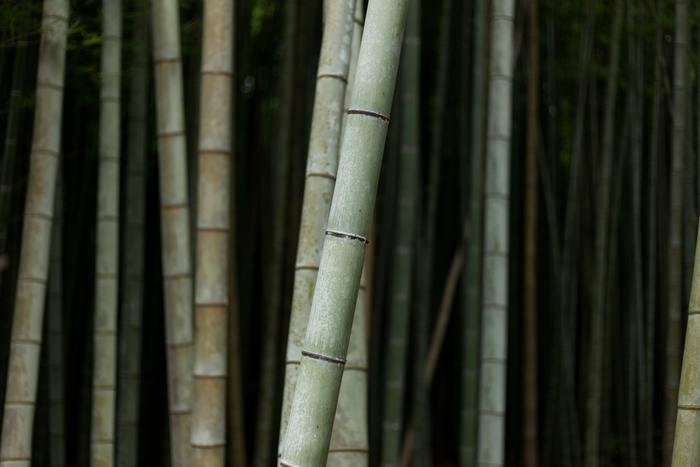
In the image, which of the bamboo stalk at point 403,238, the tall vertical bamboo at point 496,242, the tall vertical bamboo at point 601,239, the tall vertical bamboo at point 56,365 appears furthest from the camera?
the tall vertical bamboo at point 601,239

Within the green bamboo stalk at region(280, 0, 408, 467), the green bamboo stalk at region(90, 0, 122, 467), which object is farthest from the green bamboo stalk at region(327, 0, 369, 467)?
the green bamboo stalk at region(90, 0, 122, 467)

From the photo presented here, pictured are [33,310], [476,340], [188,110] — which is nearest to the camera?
[33,310]

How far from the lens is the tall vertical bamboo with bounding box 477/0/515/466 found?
2.48 metres

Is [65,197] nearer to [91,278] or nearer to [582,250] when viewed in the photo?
[91,278]

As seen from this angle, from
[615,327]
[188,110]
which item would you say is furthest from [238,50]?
[615,327]

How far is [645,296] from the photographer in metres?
4.29

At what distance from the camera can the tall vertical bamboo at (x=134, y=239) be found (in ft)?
9.48

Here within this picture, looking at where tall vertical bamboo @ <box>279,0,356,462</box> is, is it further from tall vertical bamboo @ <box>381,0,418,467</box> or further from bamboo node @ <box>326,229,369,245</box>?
tall vertical bamboo @ <box>381,0,418,467</box>

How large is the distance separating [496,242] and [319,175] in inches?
37.7

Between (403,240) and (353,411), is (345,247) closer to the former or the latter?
(353,411)

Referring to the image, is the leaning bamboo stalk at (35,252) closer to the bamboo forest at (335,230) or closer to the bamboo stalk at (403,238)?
the bamboo forest at (335,230)

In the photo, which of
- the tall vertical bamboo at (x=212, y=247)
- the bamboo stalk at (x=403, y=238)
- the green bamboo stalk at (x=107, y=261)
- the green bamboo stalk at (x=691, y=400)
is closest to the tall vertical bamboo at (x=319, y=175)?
the tall vertical bamboo at (x=212, y=247)

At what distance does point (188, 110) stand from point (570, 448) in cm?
225

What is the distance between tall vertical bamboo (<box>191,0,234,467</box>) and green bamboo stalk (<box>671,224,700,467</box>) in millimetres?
993
